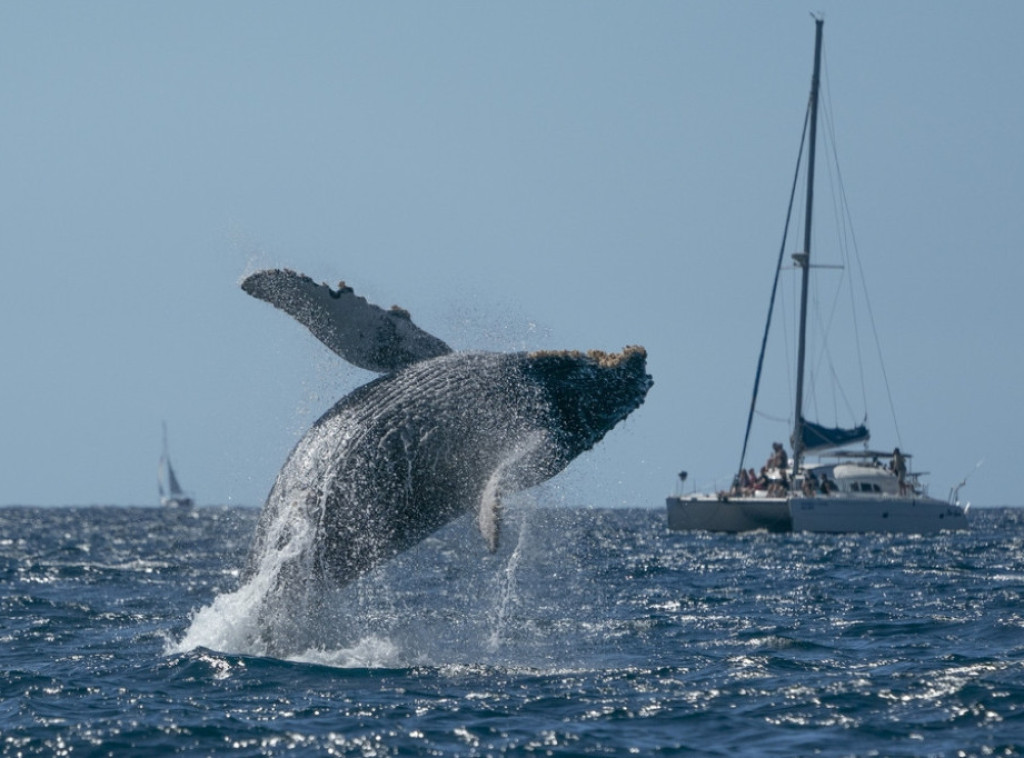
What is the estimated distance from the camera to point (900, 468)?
48312 mm

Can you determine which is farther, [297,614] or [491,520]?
[297,614]

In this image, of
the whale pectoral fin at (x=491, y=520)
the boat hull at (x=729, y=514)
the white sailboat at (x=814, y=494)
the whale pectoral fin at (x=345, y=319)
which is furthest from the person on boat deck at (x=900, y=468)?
the whale pectoral fin at (x=491, y=520)

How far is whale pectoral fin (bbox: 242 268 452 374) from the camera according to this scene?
11609 mm

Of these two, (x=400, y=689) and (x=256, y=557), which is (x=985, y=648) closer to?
(x=400, y=689)

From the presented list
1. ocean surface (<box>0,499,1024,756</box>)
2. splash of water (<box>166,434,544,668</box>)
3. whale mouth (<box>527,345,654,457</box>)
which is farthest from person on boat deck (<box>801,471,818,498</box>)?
whale mouth (<box>527,345,654,457</box>)

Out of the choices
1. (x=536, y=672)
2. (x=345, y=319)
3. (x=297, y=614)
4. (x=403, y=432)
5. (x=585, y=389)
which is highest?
(x=345, y=319)

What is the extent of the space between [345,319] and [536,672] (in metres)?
3.01

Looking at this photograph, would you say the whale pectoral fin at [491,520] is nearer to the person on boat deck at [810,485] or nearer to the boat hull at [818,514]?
the boat hull at [818,514]

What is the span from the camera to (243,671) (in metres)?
11.7

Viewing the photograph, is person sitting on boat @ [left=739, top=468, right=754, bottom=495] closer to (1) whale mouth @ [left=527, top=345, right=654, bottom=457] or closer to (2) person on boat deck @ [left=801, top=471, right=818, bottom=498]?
(2) person on boat deck @ [left=801, top=471, right=818, bottom=498]

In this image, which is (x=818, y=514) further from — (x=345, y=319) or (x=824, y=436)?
(x=345, y=319)

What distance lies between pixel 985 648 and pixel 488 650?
4.22 metres

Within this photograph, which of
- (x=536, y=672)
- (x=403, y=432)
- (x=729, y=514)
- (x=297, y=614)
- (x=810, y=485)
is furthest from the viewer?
(x=810, y=485)

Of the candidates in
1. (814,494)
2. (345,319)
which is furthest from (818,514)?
(345,319)
